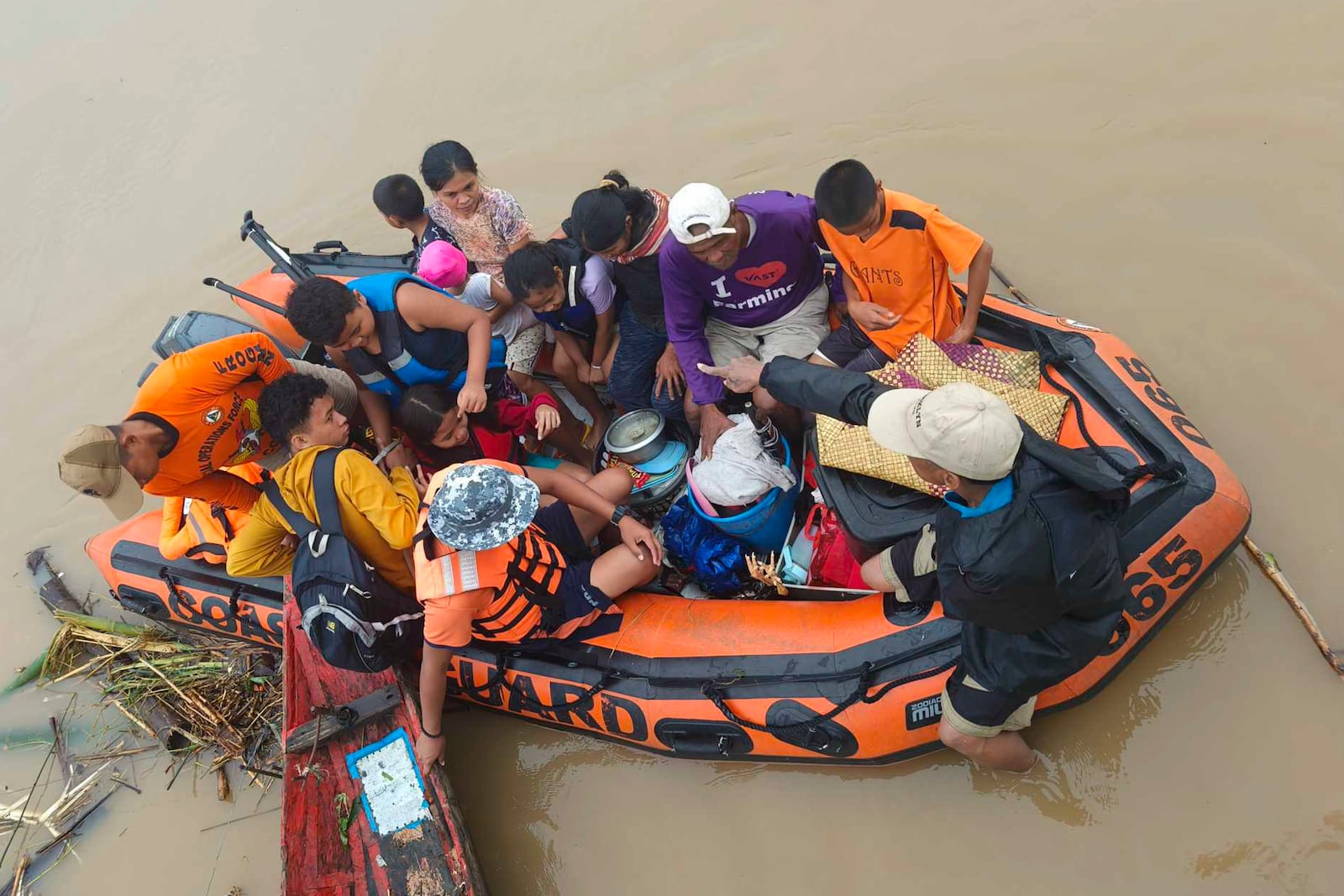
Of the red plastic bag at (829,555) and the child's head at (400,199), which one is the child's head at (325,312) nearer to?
the child's head at (400,199)

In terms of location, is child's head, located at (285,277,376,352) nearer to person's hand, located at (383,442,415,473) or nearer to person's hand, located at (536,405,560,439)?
person's hand, located at (383,442,415,473)

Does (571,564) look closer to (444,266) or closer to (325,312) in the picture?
(325,312)

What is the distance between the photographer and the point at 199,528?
3758 millimetres

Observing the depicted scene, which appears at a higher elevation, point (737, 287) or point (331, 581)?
point (737, 287)

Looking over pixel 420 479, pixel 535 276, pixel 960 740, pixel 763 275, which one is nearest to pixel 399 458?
A: pixel 420 479

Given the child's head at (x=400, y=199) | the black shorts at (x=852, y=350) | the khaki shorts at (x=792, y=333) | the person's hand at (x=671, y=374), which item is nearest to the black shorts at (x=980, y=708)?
the black shorts at (x=852, y=350)

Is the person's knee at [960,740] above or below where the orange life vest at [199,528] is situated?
below

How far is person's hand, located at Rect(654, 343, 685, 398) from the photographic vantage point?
3570mm

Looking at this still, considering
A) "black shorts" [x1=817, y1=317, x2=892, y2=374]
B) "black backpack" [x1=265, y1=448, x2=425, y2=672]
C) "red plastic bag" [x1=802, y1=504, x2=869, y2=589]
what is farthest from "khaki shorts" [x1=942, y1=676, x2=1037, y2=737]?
"black backpack" [x1=265, y1=448, x2=425, y2=672]

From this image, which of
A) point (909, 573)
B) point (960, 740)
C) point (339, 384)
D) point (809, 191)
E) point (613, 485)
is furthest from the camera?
point (809, 191)

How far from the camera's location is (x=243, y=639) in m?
3.95

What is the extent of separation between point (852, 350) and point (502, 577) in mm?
1590

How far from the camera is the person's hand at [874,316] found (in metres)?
3.04

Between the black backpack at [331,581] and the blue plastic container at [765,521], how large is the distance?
4.04 feet
